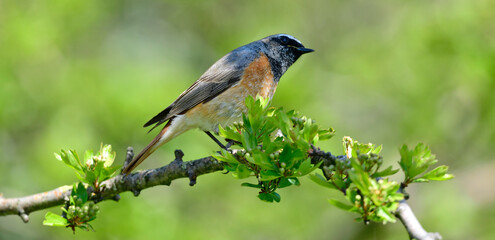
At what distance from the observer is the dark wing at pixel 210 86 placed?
5.52 metres

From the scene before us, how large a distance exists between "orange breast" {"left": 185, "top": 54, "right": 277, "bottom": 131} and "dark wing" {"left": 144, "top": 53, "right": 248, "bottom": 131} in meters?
0.07

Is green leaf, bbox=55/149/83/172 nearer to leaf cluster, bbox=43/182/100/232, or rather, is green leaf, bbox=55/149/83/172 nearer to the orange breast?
leaf cluster, bbox=43/182/100/232

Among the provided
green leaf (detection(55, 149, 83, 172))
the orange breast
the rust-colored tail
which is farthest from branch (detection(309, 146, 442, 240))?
the orange breast

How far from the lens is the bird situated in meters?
5.43

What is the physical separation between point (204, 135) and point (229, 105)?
251cm

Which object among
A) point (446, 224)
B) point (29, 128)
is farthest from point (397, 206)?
point (29, 128)

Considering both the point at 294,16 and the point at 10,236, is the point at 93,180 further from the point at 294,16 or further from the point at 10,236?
the point at 294,16

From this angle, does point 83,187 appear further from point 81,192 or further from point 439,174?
point 439,174

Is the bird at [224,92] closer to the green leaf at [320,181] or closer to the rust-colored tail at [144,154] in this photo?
the rust-colored tail at [144,154]

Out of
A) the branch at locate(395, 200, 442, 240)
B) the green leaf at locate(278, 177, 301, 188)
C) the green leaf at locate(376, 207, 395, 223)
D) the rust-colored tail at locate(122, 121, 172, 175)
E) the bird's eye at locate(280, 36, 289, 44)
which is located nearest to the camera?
the branch at locate(395, 200, 442, 240)

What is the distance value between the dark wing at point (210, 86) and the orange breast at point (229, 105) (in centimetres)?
7

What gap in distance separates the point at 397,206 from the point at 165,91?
5828 millimetres

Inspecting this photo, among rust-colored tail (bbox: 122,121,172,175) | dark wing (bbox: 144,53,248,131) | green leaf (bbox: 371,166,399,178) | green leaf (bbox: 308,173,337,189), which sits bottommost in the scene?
green leaf (bbox: 371,166,399,178)

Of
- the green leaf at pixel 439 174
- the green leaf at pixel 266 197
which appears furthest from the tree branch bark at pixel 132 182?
the green leaf at pixel 439 174
